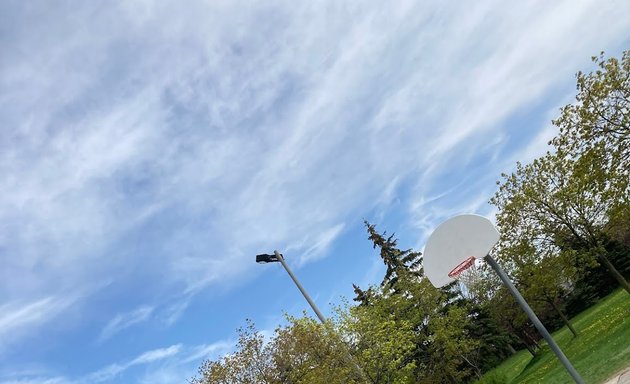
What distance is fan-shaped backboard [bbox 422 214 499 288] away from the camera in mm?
7227

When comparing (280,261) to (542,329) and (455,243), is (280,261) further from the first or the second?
(542,329)

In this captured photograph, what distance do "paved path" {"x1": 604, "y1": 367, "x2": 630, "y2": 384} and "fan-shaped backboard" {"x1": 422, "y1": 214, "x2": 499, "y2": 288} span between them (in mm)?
6798

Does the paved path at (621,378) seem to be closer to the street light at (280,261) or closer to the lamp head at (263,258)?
the street light at (280,261)

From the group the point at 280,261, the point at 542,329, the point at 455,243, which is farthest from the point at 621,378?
the point at 280,261

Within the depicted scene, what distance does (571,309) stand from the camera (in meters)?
53.2

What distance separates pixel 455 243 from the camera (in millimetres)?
7504

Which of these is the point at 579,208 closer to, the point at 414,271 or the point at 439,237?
the point at 414,271

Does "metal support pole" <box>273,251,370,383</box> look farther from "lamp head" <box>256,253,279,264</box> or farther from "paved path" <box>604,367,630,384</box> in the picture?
"paved path" <box>604,367,630,384</box>

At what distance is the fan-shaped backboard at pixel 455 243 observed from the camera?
7.23 m

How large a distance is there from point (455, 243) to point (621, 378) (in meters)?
8.02

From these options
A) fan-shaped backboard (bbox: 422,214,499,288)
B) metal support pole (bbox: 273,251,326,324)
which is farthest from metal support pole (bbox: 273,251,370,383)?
fan-shaped backboard (bbox: 422,214,499,288)

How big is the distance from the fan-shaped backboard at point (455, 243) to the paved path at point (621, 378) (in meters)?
6.80

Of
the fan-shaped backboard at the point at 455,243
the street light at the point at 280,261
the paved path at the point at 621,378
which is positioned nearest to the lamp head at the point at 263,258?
the street light at the point at 280,261

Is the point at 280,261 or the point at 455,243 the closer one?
the point at 455,243
